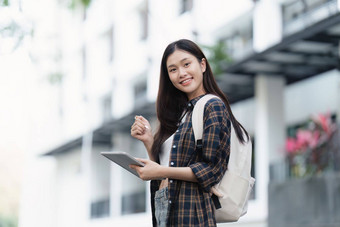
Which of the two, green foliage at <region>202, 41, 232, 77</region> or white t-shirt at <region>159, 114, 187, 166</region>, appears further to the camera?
green foliage at <region>202, 41, 232, 77</region>

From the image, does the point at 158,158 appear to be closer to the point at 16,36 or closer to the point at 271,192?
the point at 16,36

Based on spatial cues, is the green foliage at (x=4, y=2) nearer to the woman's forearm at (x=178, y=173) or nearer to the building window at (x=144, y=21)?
the woman's forearm at (x=178, y=173)

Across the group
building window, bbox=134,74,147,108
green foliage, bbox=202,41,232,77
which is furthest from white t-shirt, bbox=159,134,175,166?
building window, bbox=134,74,147,108

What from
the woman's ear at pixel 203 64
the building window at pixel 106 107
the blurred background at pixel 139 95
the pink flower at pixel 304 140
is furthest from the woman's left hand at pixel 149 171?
the building window at pixel 106 107

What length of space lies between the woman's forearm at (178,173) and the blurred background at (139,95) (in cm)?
382

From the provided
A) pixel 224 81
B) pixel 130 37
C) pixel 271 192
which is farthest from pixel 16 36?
pixel 130 37

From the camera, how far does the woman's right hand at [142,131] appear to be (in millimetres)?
3533

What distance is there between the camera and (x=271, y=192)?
43.2 feet

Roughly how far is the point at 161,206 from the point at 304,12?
13778mm

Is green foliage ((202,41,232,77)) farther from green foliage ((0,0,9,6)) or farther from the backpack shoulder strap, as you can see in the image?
the backpack shoulder strap

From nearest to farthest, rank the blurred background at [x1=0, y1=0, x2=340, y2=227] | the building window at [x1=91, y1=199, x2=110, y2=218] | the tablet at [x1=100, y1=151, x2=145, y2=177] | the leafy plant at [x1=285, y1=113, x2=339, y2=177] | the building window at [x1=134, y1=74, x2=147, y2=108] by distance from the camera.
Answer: the tablet at [x1=100, y1=151, x2=145, y2=177], the blurred background at [x1=0, y1=0, x2=340, y2=227], the leafy plant at [x1=285, y1=113, x2=339, y2=177], the building window at [x1=134, y1=74, x2=147, y2=108], the building window at [x1=91, y1=199, x2=110, y2=218]

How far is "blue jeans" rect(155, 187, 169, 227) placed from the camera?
127 inches

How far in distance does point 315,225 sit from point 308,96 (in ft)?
25.0

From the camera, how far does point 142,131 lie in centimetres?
357
